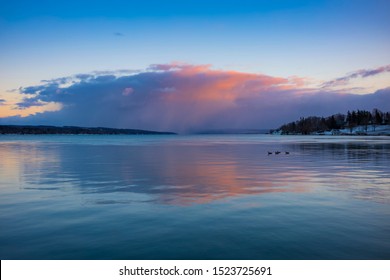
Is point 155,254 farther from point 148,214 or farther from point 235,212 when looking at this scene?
point 235,212

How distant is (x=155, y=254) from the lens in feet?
34.3

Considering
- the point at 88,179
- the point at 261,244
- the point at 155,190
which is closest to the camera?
the point at 261,244

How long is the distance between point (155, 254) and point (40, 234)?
189 inches

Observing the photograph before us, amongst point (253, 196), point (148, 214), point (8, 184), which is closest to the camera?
point (148, 214)

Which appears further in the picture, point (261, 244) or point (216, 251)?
point (261, 244)

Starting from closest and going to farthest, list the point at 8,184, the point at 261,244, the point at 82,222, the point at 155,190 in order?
the point at 261,244 < the point at 82,222 < the point at 155,190 < the point at 8,184

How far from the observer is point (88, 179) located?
1043 inches

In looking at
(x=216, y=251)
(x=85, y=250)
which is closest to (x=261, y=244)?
(x=216, y=251)

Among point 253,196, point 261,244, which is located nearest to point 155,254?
point 261,244
